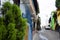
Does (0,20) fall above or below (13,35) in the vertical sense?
above

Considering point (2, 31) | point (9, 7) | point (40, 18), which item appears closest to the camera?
point (2, 31)

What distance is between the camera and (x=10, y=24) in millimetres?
5320

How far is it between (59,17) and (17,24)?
1061 centimetres

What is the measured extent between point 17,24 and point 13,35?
0.60 meters

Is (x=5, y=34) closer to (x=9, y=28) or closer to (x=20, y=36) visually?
(x=9, y=28)

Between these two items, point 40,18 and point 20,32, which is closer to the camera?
point 20,32

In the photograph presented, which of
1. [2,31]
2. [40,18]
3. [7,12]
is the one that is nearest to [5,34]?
[2,31]

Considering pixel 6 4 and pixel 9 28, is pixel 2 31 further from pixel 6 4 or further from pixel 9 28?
Result: pixel 6 4

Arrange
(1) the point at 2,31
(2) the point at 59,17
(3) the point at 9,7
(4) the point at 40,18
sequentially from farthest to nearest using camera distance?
(4) the point at 40,18, (2) the point at 59,17, (3) the point at 9,7, (1) the point at 2,31

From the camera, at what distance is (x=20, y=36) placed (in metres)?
5.86

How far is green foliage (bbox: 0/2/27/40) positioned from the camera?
5.30m

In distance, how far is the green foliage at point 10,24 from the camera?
5301 millimetres

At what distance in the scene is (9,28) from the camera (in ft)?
17.4

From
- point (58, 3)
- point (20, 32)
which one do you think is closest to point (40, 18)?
point (58, 3)
